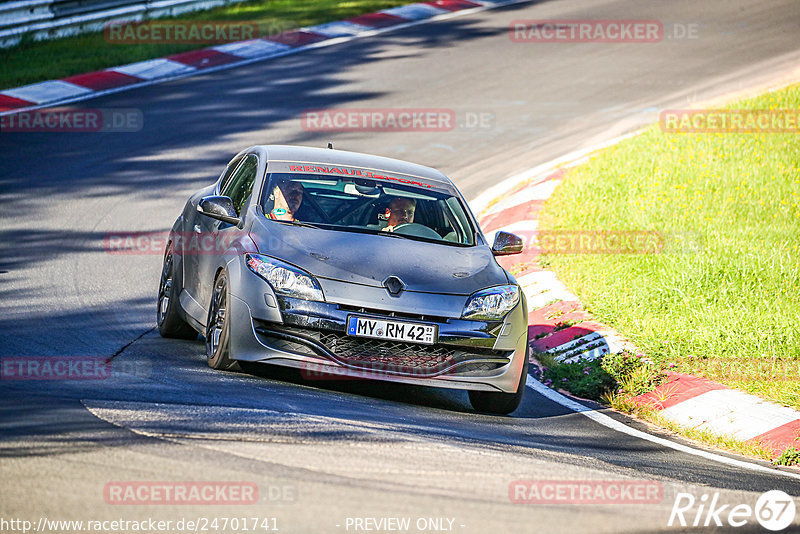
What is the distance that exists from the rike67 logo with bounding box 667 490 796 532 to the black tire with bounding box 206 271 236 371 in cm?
313

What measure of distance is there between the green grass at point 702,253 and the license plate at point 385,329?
2.68 m

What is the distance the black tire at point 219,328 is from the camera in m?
7.32

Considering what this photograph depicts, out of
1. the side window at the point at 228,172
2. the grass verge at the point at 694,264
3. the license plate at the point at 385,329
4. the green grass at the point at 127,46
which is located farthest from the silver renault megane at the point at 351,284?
the green grass at the point at 127,46

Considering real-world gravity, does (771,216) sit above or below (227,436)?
below

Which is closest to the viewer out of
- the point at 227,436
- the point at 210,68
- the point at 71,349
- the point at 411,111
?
Answer: the point at 227,436

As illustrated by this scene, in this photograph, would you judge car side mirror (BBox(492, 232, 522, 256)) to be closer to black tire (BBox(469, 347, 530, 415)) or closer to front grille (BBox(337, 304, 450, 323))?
black tire (BBox(469, 347, 530, 415))

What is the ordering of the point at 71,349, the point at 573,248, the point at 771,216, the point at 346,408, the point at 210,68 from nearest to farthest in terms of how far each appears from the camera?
the point at 346,408 < the point at 71,349 < the point at 573,248 < the point at 771,216 < the point at 210,68

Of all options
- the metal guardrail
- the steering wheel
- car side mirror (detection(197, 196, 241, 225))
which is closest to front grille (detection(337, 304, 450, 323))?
the steering wheel

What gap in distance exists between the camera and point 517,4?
25.5 metres

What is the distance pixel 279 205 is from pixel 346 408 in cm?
194

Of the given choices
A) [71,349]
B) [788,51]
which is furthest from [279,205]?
[788,51]

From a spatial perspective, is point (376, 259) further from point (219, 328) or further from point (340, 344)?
point (219, 328)

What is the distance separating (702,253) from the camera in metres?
11.4

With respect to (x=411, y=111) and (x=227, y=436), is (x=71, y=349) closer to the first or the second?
(x=227, y=436)
